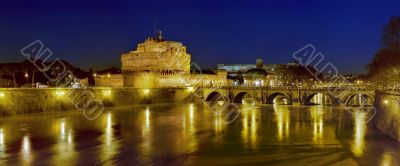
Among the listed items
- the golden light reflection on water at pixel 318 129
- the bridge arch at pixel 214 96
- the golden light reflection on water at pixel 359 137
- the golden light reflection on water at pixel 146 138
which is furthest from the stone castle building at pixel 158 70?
the golden light reflection on water at pixel 359 137

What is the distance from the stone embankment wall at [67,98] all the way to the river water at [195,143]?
428cm

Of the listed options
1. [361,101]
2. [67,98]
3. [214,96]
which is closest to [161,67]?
[214,96]

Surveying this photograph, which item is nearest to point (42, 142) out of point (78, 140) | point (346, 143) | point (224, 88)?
point (78, 140)

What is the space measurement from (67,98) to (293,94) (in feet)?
119

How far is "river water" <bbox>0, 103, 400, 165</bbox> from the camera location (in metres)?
22.6

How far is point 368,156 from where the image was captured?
2362 cm

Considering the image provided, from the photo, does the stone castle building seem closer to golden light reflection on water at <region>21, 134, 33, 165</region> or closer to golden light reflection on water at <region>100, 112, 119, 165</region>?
golden light reflection on water at <region>100, 112, 119, 165</region>

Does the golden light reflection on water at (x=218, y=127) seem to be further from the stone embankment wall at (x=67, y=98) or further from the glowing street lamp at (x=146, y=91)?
the glowing street lamp at (x=146, y=91)

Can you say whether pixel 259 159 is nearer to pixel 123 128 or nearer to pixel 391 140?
pixel 391 140

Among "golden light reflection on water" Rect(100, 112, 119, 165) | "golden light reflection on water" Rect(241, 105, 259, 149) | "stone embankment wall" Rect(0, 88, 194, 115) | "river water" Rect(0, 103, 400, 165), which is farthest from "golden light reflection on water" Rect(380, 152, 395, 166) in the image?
"stone embankment wall" Rect(0, 88, 194, 115)

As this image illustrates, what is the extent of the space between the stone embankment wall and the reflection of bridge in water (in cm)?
1058

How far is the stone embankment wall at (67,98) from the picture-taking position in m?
45.8

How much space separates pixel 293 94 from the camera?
228 feet

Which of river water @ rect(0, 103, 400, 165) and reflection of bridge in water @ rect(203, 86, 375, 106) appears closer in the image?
river water @ rect(0, 103, 400, 165)
